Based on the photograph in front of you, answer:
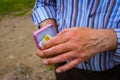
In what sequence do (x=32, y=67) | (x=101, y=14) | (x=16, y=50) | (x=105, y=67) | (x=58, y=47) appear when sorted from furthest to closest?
(x=16, y=50) < (x=32, y=67) < (x=105, y=67) < (x=101, y=14) < (x=58, y=47)

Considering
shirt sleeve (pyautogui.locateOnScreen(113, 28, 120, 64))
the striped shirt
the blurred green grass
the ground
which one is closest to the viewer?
shirt sleeve (pyautogui.locateOnScreen(113, 28, 120, 64))

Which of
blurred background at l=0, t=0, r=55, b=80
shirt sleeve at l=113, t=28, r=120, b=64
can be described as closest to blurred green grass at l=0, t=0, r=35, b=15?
blurred background at l=0, t=0, r=55, b=80

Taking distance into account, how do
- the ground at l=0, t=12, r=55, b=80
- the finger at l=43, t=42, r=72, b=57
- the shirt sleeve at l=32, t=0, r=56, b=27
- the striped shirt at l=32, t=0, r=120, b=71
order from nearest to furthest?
the finger at l=43, t=42, r=72, b=57
the striped shirt at l=32, t=0, r=120, b=71
the shirt sleeve at l=32, t=0, r=56, b=27
the ground at l=0, t=12, r=55, b=80

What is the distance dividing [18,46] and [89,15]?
2817 mm

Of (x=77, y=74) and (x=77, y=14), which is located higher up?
(x=77, y=14)

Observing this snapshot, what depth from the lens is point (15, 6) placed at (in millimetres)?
5609

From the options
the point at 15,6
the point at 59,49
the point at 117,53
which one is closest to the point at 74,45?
the point at 59,49

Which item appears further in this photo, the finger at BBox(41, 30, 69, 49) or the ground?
the ground

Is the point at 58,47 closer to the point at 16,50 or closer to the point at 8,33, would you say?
the point at 16,50

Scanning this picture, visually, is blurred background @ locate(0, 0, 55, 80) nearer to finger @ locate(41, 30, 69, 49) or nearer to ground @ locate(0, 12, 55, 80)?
ground @ locate(0, 12, 55, 80)

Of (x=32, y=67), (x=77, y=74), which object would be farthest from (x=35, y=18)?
(x=32, y=67)

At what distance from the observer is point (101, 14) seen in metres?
1.68

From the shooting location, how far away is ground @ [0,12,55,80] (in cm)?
377

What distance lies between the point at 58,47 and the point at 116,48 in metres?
0.33
